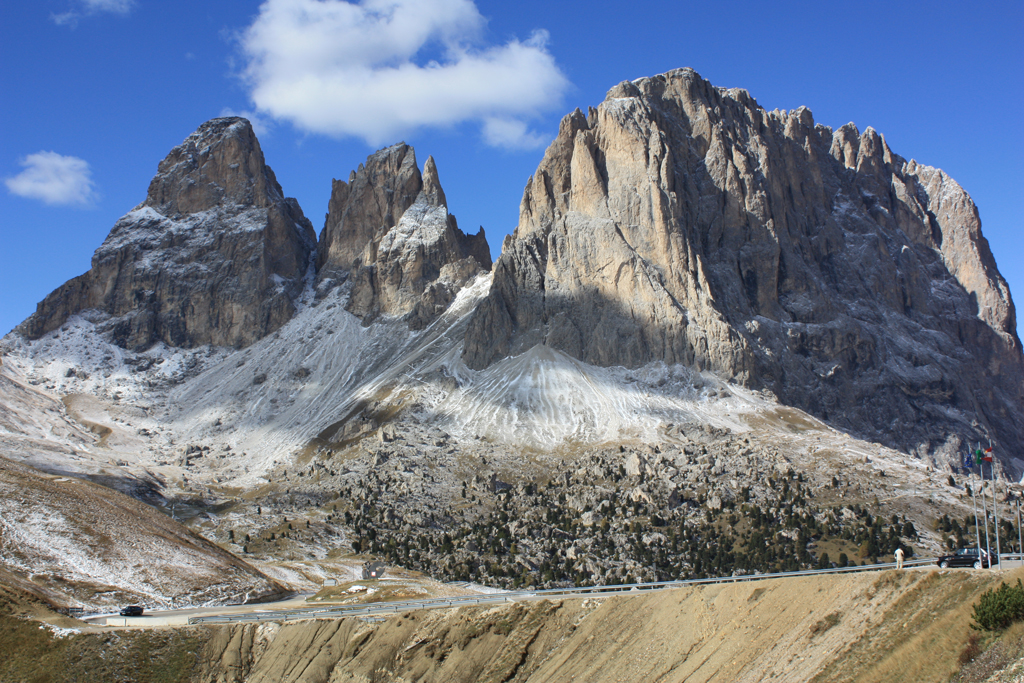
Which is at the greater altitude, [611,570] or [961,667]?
[961,667]

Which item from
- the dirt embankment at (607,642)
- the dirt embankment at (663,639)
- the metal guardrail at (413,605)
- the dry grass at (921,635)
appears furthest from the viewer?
the metal guardrail at (413,605)

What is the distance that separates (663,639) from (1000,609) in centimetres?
1641

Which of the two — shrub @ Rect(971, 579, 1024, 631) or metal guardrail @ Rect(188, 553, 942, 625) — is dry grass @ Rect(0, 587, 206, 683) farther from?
shrub @ Rect(971, 579, 1024, 631)

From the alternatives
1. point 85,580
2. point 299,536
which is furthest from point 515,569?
point 85,580

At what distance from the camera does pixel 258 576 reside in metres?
79.9

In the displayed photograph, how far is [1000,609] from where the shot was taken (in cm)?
3353

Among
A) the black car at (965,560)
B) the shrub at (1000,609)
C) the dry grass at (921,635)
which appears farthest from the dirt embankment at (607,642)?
the black car at (965,560)

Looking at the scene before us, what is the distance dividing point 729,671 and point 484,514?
10546 cm

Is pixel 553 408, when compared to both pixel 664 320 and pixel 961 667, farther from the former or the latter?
pixel 961 667

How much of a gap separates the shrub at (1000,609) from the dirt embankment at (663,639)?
2.90 ft

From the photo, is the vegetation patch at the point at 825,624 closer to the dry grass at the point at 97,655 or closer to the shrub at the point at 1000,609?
the shrub at the point at 1000,609

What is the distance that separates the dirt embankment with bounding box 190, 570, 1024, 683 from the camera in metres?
36.7

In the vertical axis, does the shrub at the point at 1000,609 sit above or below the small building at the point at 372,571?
above

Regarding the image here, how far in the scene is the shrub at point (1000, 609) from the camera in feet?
109
